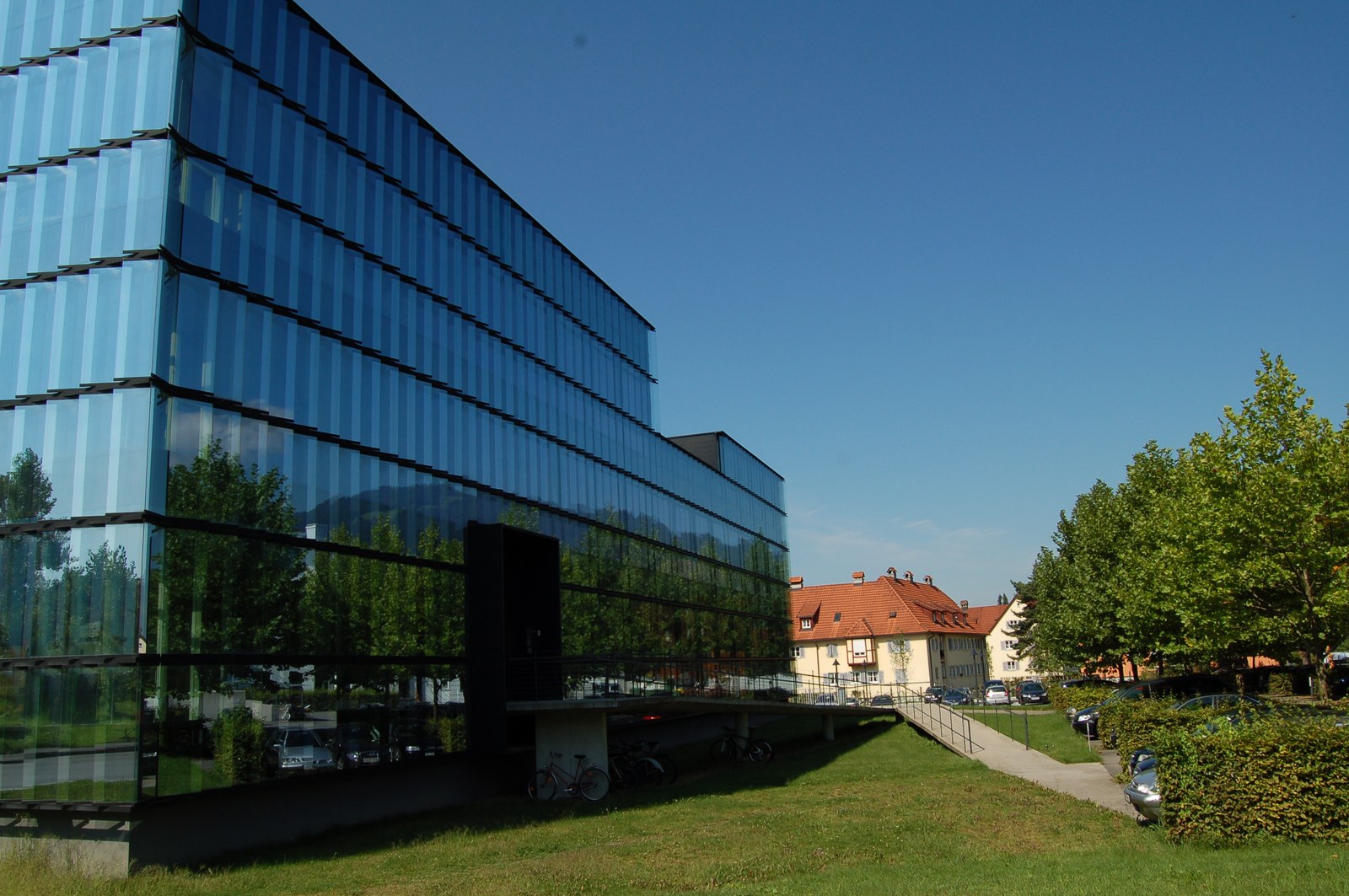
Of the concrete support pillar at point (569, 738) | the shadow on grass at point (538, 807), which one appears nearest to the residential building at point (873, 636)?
the shadow on grass at point (538, 807)

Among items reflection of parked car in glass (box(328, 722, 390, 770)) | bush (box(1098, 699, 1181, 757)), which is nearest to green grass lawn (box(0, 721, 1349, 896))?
reflection of parked car in glass (box(328, 722, 390, 770))

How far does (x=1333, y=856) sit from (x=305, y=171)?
22394 mm

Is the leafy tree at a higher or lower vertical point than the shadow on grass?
higher

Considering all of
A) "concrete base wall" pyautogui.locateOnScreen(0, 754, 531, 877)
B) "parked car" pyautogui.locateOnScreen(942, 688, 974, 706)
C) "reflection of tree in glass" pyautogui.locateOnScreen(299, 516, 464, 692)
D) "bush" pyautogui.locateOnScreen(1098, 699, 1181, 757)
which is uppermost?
"reflection of tree in glass" pyautogui.locateOnScreen(299, 516, 464, 692)

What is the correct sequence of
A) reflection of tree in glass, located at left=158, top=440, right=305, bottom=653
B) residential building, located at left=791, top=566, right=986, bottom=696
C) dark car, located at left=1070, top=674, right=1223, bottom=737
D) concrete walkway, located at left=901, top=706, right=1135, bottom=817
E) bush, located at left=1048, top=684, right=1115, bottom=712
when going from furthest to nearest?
residential building, located at left=791, top=566, right=986, bottom=696, bush, located at left=1048, top=684, right=1115, bottom=712, dark car, located at left=1070, top=674, right=1223, bottom=737, concrete walkway, located at left=901, top=706, right=1135, bottom=817, reflection of tree in glass, located at left=158, top=440, right=305, bottom=653

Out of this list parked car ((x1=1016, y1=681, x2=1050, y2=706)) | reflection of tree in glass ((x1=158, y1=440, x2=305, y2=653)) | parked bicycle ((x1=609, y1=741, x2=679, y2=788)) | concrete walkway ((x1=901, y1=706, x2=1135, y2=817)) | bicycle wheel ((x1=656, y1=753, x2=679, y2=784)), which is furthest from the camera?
parked car ((x1=1016, y1=681, x2=1050, y2=706))

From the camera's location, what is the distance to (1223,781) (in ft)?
52.3

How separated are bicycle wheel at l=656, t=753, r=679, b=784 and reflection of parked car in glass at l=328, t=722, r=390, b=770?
1008 cm

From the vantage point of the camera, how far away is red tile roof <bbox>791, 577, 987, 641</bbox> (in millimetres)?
90438

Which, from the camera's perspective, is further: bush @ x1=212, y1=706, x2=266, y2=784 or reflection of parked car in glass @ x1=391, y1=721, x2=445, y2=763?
reflection of parked car in glass @ x1=391, y1=721, x2=445, y2=763

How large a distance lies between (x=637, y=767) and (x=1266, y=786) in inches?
734

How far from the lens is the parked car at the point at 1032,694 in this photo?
65562mm

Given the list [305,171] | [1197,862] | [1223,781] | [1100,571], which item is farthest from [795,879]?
[1100,571]

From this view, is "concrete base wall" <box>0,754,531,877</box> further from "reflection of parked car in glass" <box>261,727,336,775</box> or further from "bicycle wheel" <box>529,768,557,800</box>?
"bicycle wheel" <box>529,768,557,800</box>
